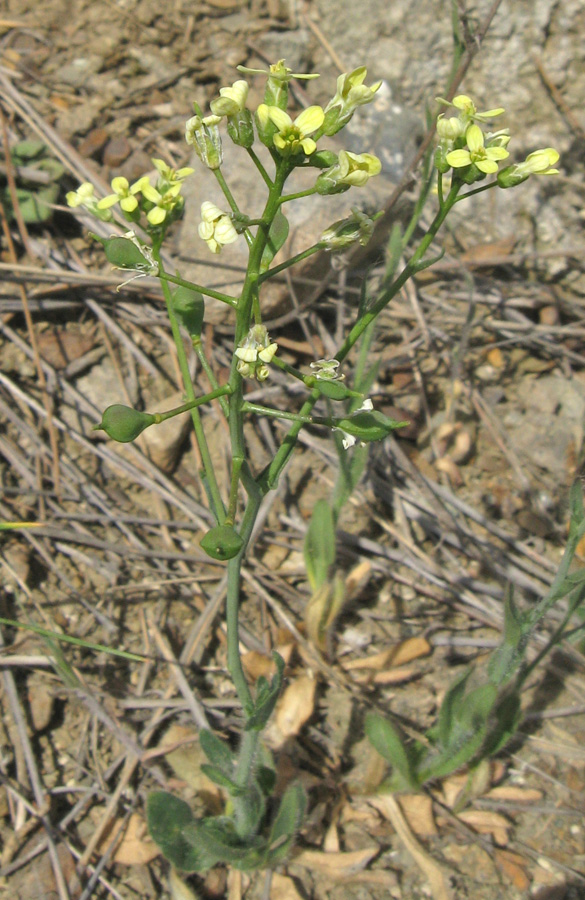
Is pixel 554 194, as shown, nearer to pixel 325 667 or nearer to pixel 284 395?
pixel 284 395

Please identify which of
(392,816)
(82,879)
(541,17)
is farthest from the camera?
(541,17)

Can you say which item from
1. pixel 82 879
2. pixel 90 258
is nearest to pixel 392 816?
pixel 82 879

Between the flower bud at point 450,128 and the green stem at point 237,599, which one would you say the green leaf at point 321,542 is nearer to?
the green stem at point 237,599

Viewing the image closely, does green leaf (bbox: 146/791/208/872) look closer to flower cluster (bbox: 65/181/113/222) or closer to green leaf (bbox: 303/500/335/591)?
green leaf (bbox: 303/500/335/591)

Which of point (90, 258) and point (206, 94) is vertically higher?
point (206, 94)

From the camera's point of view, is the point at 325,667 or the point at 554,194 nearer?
the point at 325,667
